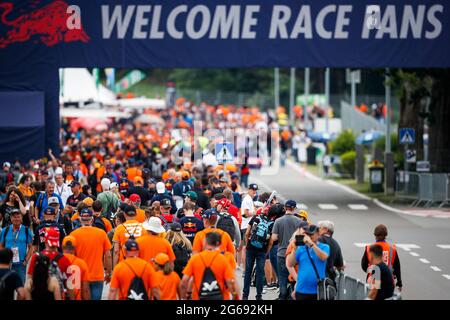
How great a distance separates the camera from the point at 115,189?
885 inches

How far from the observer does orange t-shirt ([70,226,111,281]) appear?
51.8 ft

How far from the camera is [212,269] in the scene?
530 inches

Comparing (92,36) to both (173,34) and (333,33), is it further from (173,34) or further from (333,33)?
(333,33)

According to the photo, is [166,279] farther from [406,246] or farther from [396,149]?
[396,149]

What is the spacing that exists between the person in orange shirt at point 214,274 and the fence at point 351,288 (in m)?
1.68

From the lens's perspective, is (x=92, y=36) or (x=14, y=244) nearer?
(x=14, y=244)

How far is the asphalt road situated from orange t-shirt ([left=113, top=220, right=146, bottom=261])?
16.3 feet

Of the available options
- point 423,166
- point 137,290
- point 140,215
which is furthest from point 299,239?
point 423,166

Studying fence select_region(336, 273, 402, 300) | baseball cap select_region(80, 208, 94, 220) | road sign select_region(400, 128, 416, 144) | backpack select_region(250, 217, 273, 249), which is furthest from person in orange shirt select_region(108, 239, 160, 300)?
road sign select_region(400, 128, 416, 144)

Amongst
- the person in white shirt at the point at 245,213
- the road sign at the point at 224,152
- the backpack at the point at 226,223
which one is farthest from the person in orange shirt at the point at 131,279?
the road sign at the point at 224,152

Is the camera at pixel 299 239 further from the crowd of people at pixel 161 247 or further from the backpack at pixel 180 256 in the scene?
the backpack at pixel 180 256

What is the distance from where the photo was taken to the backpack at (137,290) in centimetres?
1302
